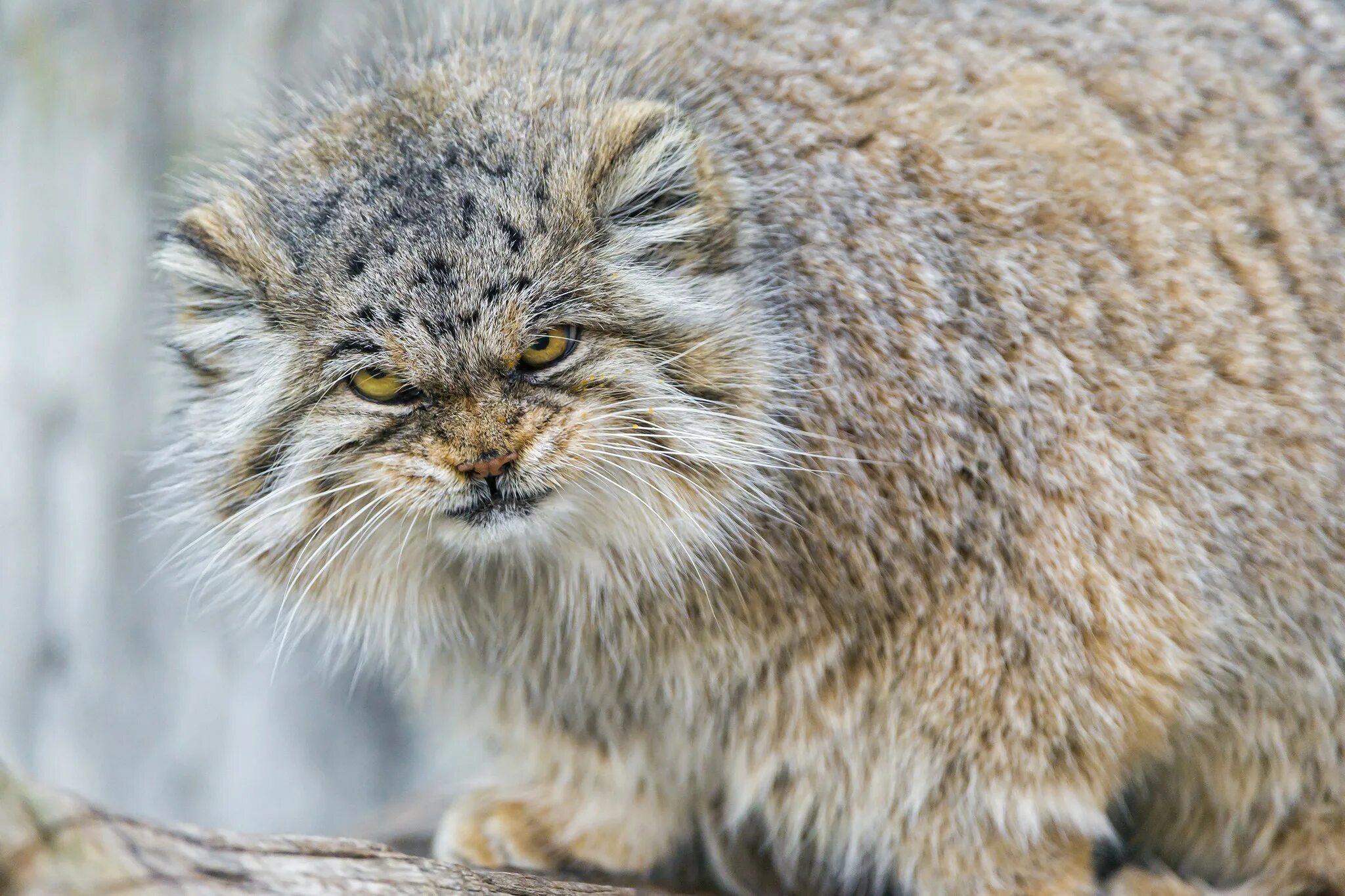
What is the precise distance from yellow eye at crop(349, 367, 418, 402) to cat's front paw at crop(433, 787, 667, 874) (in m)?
1.54

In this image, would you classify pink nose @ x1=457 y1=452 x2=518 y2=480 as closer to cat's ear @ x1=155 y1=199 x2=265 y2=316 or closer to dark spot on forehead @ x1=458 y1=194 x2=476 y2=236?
dark spot on forehead @ x1=458 y1=194 x2=476 y2=236

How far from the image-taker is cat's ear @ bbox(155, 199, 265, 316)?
3.27 metres

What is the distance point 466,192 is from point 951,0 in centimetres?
157

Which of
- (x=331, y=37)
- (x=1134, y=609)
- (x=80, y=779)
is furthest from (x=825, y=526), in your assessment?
(x=80, y=779)

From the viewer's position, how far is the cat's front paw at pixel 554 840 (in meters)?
4.09

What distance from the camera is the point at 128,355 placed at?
232 inches

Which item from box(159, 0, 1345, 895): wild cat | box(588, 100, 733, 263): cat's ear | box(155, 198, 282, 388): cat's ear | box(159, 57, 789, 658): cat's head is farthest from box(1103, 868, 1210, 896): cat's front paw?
box(155, 198, 282, 388): cat's ear

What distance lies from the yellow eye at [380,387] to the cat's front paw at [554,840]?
154 centimetres

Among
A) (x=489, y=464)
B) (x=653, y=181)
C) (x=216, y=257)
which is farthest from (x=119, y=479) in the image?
(x=653, y=181)

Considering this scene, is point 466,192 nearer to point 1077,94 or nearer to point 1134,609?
point 1077,94

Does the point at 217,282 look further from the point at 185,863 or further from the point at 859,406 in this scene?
A: the point at 859,406

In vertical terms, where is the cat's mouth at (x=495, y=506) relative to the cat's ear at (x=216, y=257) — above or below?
below

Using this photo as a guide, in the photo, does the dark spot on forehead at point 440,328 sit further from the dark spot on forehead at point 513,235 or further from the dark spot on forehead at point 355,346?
the dark spot on forehead at point 513,235

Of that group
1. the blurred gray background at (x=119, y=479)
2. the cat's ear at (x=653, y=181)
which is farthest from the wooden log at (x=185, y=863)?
the blurred gray background at (x=119, y=479)
